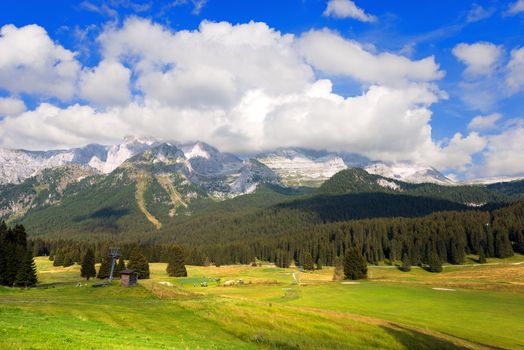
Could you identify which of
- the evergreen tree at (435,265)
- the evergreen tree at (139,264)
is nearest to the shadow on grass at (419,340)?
the evergreen tree at (139,264)

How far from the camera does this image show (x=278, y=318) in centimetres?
5128

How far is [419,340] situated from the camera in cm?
4506

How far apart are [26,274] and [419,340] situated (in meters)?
95.7

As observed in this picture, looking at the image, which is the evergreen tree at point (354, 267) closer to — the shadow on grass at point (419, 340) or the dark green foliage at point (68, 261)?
the shadow on grass at point (419, 340)

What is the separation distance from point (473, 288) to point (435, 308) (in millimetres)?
38506

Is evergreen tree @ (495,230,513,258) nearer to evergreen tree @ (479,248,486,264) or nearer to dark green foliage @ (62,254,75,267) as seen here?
evergreen tree @ (479,248,486,264)

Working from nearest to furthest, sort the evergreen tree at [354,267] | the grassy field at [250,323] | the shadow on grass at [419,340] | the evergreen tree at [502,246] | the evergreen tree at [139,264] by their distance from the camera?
the grassy field at [250,323], the shadow on grass at [419,340], the evergreen tree at [139,264], the evergreen tree at [354,267], the evergreen tree at [502,246]

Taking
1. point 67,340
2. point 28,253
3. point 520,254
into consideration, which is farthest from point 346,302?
point 520,254

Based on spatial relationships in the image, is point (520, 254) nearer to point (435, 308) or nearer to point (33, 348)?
point (435, 308)

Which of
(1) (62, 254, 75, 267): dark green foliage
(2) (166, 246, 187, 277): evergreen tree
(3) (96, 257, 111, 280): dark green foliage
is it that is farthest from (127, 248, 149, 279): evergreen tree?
(1) (62, 254, 75, 267): dark green foliage

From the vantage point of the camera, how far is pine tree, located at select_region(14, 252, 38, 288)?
321 ft

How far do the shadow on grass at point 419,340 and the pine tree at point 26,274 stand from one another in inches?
3603

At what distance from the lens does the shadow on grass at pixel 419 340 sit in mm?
43469

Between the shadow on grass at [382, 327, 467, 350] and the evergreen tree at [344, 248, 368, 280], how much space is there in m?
87.7
